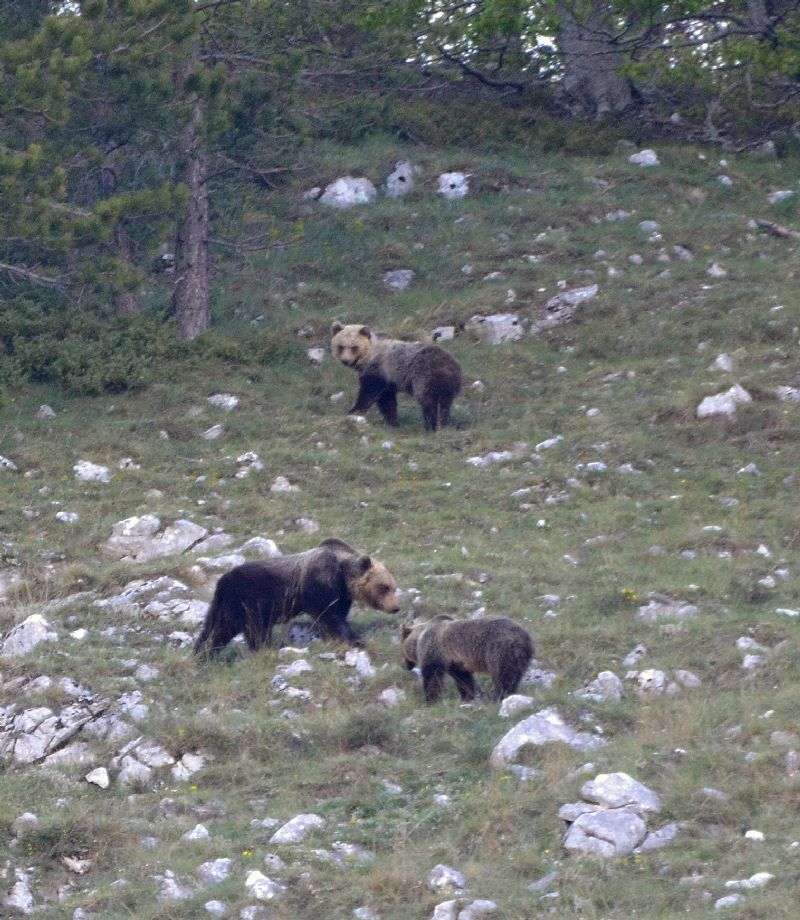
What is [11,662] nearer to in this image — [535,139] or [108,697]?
[108,697]

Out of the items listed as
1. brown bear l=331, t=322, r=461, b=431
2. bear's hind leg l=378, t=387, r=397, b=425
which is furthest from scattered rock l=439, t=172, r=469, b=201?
bear's hind leg l=378, t=387, r=397, b=425

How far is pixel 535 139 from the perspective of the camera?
2070 centimetres

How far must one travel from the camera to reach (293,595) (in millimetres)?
9461

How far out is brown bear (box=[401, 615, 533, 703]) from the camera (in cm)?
816

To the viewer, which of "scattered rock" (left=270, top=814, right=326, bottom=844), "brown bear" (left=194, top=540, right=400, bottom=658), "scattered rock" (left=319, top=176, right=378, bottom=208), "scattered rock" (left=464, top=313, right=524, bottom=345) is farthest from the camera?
"scattered rock" (left=319, top=176, right=378, bottom=208)

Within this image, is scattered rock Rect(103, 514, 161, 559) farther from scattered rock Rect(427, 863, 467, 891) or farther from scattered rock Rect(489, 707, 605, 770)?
scattered rock Rect(427, 863, 467, 891)

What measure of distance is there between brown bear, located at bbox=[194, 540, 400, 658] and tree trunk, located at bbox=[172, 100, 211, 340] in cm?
733

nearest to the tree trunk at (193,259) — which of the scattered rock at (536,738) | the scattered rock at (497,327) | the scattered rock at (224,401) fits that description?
the scattered rock at (224,401)

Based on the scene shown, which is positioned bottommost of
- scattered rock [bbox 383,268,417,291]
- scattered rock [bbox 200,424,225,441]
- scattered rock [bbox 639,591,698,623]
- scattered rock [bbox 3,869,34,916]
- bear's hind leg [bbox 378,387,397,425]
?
scattered rock [bbox 3,869,34,916]

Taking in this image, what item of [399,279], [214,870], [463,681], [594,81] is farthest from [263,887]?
[594,81]

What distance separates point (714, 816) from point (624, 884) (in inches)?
28.5

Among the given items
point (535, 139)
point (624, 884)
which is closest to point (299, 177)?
point (535, 139)

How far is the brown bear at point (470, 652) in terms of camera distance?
816 cm

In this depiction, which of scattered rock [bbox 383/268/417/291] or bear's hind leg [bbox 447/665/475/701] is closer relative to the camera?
bear's hind leg [bbox 447/665/475/701]
